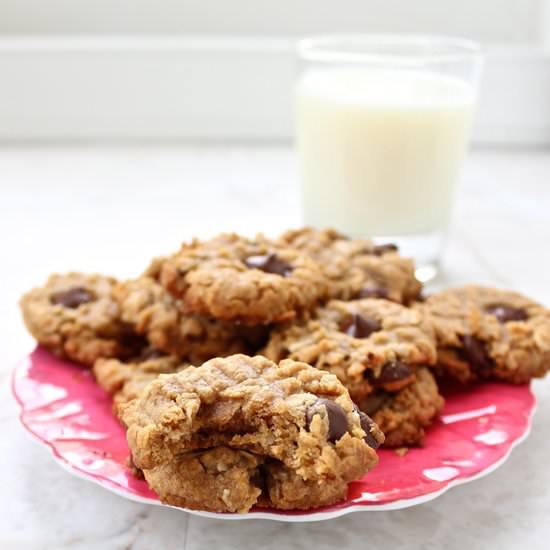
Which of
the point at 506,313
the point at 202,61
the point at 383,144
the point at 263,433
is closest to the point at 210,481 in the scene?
the point at 263,433

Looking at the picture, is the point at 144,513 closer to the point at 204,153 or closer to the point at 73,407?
the point at 73,407

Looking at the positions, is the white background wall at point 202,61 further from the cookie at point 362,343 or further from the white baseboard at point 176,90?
the cookie at point 362,343

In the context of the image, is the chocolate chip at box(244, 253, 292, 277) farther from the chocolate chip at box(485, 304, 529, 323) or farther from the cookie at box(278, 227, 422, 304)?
the chocolate chip at box(485, 304, 529, 323)

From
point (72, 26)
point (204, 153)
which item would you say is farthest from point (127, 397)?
point (72, 26)

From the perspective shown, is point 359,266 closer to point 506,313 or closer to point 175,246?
point 506,313

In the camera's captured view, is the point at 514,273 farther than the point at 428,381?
Yes

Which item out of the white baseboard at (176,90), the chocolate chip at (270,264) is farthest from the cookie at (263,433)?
→ the white baseboard at (176,90)
